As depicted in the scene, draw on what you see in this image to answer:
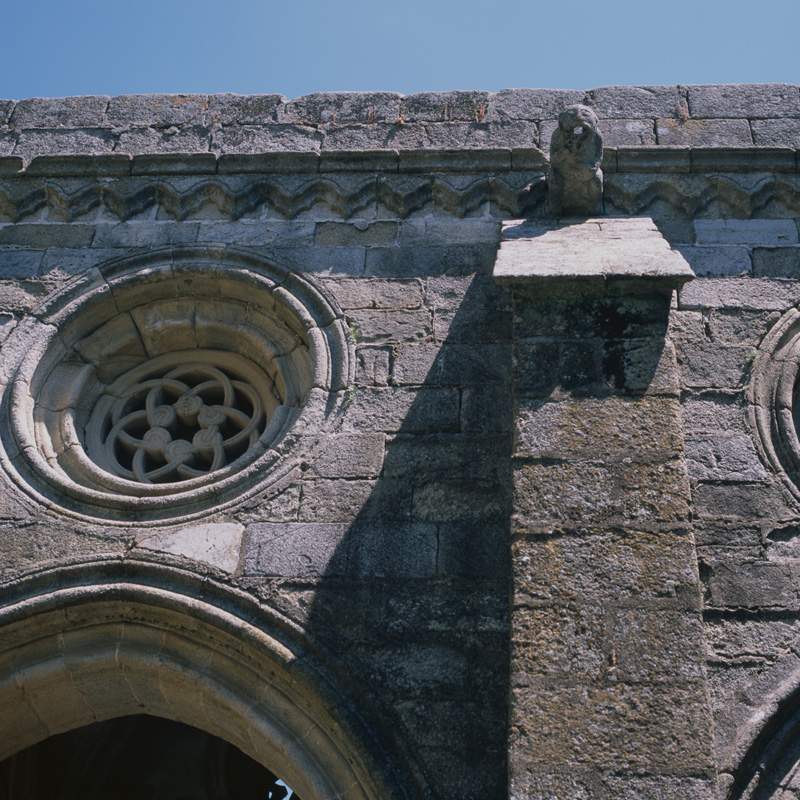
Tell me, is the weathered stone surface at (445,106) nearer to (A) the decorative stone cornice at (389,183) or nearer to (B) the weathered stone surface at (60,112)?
(A) the decorative stone cornice at (389,183)

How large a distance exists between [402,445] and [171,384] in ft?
4.60

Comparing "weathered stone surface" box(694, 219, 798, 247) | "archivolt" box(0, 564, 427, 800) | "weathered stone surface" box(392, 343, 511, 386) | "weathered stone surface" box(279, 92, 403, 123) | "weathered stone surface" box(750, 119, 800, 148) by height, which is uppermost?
"weathered stone surface" box(279, 92, 403, 123)

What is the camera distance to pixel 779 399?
4.77 metres

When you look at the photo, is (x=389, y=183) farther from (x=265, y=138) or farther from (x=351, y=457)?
(x=351, y=457)

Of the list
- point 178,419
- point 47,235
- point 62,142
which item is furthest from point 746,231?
point 62,142

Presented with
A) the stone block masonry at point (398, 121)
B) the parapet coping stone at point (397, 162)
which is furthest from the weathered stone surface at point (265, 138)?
the parapet coping stone at point (397, 162)

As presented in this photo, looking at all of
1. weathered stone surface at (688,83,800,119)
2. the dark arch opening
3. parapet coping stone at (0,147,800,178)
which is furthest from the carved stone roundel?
weathered stone surface at (688,83,800,119)

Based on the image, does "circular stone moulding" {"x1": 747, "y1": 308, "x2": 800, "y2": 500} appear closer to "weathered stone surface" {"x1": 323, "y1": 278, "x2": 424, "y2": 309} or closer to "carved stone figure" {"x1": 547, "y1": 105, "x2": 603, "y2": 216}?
"carved stone figure" {"x1": 547, "y1": 105, "x2": 603, "y2": 216}

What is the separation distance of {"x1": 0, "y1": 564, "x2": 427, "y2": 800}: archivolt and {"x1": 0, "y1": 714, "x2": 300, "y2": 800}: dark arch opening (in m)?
1.78

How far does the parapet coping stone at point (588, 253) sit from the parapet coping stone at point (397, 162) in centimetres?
49

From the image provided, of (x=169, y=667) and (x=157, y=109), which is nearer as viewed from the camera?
(x=169, y=667)

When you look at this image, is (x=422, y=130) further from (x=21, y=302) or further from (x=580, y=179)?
(x=21, y=302)

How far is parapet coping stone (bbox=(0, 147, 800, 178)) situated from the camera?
5691 millimetres

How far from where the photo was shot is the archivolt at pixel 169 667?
404 cm
